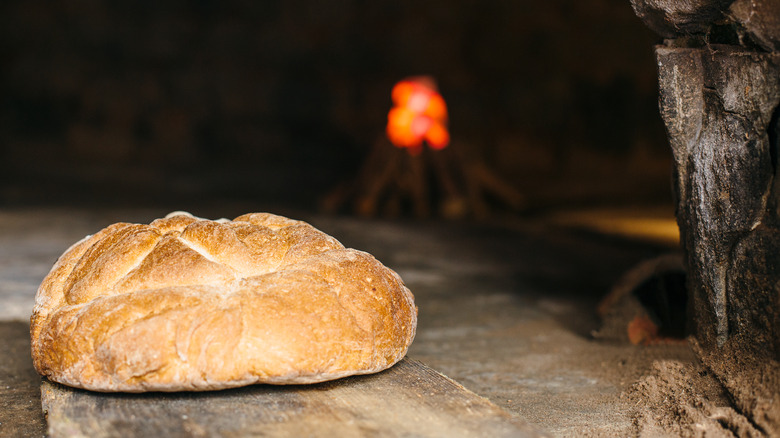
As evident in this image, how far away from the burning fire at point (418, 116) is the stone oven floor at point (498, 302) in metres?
1.81

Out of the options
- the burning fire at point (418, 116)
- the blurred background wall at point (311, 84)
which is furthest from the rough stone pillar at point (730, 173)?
the blurred background wall at point (311, 84)

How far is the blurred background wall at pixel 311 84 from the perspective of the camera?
11.5m

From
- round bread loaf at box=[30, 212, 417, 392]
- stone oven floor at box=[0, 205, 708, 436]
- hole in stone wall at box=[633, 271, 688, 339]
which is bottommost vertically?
stone oven floor at box=[0, 205, 708, 436]

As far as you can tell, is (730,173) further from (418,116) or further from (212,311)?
(418,116)

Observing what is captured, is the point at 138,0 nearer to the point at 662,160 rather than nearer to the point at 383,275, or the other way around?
the point at 662,160

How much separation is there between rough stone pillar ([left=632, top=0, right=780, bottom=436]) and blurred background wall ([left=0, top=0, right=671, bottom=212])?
8613mm

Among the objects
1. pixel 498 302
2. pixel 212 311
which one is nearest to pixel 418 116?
pixel 498 302

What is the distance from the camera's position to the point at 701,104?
8.11 feet

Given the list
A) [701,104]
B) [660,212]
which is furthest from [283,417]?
[660,212]

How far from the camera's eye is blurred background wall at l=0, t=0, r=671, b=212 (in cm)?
1149

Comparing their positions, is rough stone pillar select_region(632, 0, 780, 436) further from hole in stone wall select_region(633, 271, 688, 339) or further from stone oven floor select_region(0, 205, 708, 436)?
hole in stone wall select_region(633, 271, 688, 339)

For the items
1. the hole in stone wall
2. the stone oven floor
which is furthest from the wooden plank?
the hole in stone wall

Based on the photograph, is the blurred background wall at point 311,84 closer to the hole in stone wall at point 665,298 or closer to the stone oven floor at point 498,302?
the stone oven floor at point 498,302

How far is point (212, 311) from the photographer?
79.7 inches
